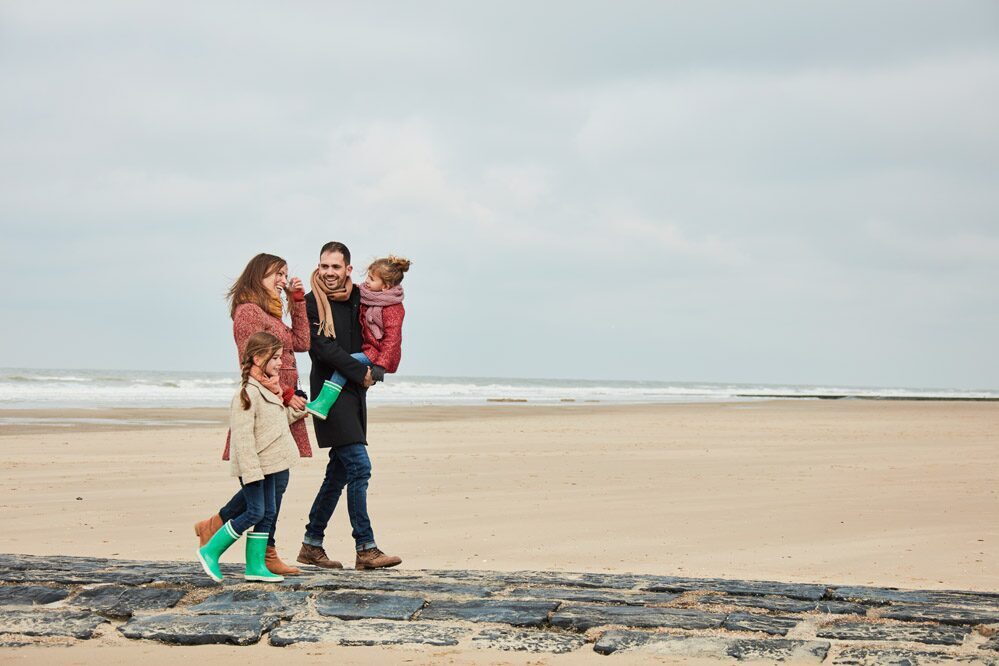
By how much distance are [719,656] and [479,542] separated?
3938mm

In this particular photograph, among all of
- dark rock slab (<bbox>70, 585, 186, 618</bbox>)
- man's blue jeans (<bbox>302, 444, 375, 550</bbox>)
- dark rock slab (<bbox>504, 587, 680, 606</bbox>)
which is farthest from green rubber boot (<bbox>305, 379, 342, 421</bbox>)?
dark rock slab (<bbox>504, 587, 680, 606</bbox>)

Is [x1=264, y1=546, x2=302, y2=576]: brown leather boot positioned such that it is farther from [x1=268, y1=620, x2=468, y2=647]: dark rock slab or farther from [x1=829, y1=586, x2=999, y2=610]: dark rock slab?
[x1=829, y1=586, x2=999, y2=610]: dark rock slab

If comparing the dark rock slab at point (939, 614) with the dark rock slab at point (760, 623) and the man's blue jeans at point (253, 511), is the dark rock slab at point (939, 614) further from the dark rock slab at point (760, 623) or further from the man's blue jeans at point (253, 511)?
the man's blue jeans at point (253, 511)

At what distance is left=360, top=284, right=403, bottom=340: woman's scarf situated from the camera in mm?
5895

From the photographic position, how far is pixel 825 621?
4414 millimetres

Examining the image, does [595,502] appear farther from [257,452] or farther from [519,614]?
[519,614]

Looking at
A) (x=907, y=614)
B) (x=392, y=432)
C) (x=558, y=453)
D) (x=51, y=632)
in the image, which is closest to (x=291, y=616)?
(x=51, y=632)

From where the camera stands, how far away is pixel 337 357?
5.78 meters

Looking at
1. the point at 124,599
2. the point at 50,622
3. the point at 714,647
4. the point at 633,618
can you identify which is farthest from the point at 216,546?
the point at 714,647

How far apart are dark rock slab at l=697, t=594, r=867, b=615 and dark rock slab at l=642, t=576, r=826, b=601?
90 mm

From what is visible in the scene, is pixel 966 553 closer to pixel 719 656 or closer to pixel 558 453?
pixel 719 656

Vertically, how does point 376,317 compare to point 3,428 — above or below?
above

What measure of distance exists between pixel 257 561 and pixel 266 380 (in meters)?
0.95

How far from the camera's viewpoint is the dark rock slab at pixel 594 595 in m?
4.79
